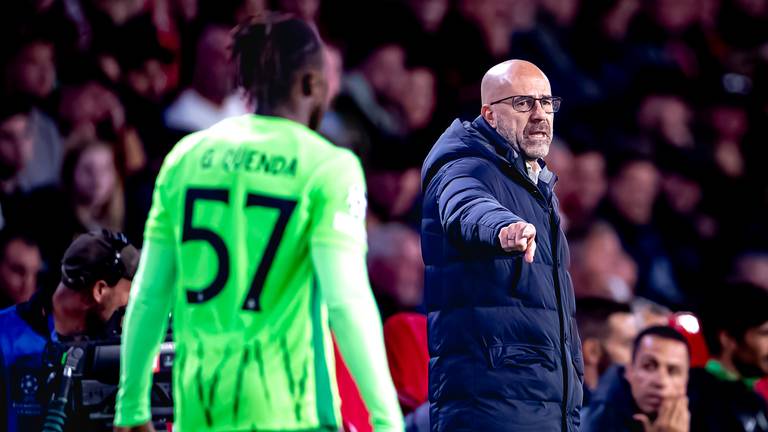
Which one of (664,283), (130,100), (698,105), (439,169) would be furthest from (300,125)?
(698,105)

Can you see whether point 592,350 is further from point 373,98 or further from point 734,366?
point 373,98

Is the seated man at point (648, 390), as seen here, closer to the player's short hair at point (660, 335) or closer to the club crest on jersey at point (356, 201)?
the player's short hair at point (660, 335)

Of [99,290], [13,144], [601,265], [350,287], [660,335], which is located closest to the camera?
[350,287]

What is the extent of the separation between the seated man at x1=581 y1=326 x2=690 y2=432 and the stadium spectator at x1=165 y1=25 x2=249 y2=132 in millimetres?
2639

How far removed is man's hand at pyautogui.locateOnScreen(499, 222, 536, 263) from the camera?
4137 mm

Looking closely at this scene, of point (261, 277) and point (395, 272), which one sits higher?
point (395, 272)

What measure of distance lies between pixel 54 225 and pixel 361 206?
14.9 ft

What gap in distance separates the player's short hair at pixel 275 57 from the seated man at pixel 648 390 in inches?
174

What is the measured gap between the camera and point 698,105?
11.7m

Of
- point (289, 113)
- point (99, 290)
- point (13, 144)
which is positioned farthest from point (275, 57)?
point (13, 144)

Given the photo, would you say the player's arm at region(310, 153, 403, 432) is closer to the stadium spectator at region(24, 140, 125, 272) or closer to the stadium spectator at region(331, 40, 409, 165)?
the stadium spectator at region(24, 140, 125, 272)

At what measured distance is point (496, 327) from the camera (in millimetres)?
4688

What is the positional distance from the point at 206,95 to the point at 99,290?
2575 millimetres

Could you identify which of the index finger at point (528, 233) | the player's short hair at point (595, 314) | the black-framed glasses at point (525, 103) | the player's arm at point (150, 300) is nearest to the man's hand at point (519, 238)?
the index finger at point (528, 233)
